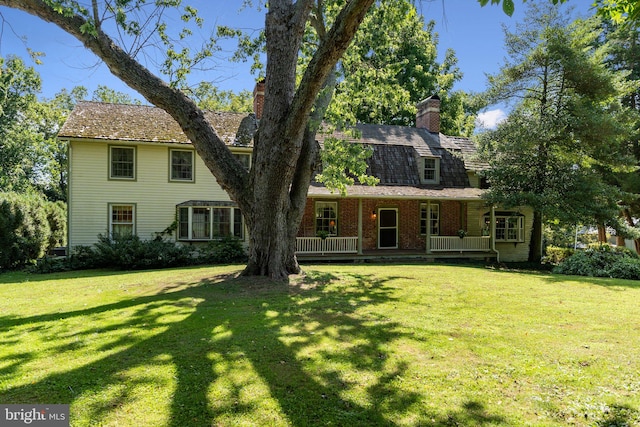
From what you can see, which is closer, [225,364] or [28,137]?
[225,364]

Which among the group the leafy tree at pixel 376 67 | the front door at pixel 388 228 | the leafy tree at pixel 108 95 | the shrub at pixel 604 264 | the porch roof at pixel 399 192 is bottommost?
the shrub at pixel 604 264

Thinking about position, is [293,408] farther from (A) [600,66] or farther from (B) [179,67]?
Result: (A) [600,66]

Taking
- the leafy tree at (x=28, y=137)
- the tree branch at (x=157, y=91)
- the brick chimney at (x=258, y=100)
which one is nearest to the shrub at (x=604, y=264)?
the tree branch at (x=157, y=91)

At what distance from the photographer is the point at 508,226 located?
20250 mm

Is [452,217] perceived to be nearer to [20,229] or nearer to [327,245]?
[327,245]

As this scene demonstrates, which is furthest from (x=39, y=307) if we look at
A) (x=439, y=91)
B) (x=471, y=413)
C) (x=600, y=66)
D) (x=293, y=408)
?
(x=439, y=91)

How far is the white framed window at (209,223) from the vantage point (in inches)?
642

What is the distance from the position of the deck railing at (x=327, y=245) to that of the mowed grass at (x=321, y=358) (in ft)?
25.0

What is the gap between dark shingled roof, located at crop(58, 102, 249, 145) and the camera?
50.6 feet

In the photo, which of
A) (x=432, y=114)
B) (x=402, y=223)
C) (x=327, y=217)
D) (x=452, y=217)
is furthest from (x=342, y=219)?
(x=432, y=114)

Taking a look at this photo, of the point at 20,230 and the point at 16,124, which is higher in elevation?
the point at 16,124

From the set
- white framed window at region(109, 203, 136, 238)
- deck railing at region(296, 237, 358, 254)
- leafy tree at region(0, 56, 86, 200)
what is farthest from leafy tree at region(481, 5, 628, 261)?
leafy tree at region(0, 56, 86, 200)

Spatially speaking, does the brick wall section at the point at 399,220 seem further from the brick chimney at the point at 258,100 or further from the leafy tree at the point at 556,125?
the brick chimney at the point at 258,100

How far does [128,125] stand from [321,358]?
50.7ft
